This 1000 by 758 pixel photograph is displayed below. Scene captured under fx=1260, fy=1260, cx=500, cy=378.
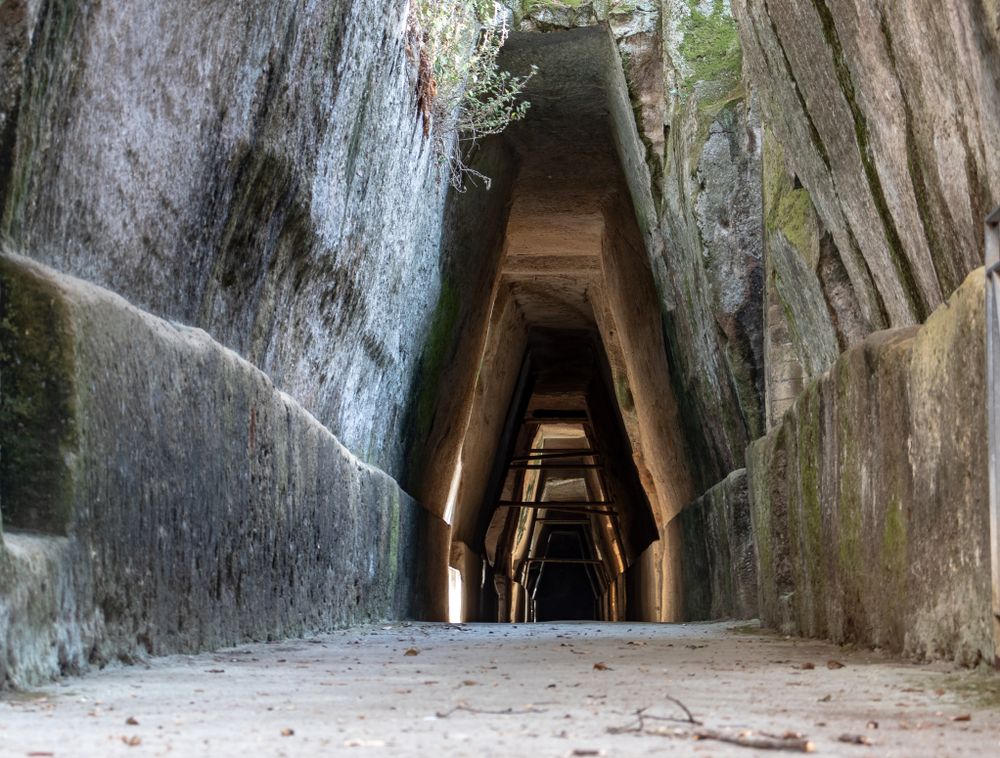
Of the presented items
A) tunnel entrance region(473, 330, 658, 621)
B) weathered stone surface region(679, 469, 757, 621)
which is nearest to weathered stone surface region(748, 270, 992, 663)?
weathered stone surface region(679, 469, 757, 621)

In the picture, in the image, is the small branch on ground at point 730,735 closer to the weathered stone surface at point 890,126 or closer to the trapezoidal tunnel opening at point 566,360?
the weathered stone surface at point 890,126

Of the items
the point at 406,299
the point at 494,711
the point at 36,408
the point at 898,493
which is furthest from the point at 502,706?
the point at 406,299

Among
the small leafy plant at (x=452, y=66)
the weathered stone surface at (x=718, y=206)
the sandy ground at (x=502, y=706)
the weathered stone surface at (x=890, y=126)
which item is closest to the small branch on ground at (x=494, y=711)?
the sandy ground at (x=502, y=706)

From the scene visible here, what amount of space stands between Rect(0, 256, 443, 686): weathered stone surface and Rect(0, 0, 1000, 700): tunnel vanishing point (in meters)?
0.01

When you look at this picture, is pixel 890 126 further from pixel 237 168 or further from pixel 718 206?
pixel 718 206

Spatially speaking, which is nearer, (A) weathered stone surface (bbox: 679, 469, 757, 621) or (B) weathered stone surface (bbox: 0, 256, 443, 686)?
(B) weathered stone surface (bbox: 0, 256, 443, 686)

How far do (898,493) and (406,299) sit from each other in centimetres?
523

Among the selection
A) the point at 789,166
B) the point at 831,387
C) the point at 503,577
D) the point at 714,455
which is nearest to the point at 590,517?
the point at 503,577

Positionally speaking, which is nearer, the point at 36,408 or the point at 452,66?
the point at 36,408

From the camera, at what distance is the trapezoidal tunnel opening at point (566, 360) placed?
1141 centimetres

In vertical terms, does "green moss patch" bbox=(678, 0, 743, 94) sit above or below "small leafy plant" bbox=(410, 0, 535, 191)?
above

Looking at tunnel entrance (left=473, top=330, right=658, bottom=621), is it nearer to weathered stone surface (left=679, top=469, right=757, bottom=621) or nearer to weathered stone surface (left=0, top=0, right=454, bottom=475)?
weathered stone surface (left=679, top=469, right=757, bottom=621)

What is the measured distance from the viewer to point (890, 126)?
508cm

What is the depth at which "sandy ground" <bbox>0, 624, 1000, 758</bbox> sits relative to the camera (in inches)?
92.4
